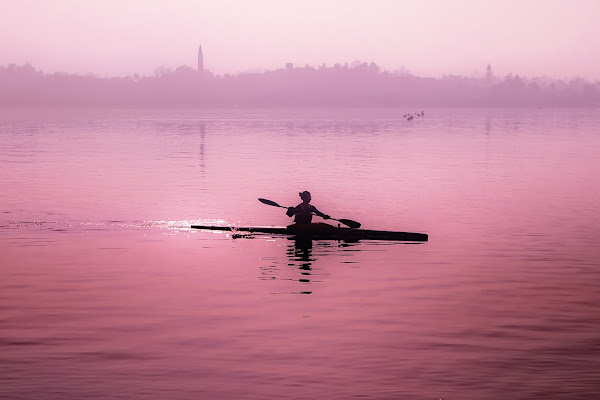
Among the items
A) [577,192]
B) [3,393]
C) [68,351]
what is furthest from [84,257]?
[577,192]

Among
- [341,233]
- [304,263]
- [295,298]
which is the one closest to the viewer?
[295,298]

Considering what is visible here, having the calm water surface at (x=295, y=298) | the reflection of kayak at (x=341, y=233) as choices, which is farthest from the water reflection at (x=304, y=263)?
the reflection of kayak at (x=341, y=233)

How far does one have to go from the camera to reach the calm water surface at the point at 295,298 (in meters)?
17.6

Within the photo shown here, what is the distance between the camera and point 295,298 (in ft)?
83.3

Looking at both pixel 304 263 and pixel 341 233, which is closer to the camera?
pixel 304 263

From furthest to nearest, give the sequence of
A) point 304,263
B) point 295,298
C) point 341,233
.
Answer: point 341,233 < point 304,263 < point 295,298

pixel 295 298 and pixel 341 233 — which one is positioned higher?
pixel 341 233

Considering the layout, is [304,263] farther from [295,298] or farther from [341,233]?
[295,298]

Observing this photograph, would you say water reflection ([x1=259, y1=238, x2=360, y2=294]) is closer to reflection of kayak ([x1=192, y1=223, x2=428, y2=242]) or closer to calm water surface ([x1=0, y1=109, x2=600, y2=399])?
calm water surface ([x1=0, y1=109, x2=600, y2=399])

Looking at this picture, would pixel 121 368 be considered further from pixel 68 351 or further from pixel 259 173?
pixel 259 173

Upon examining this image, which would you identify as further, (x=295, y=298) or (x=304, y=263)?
(x=304, y=263)

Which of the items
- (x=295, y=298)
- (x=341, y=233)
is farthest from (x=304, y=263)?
(x=295, y=298)

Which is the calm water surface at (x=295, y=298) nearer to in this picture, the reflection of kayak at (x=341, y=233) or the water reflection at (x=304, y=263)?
the water reflection at (x=304, y=263)

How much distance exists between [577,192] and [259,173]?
2770 centimetres
